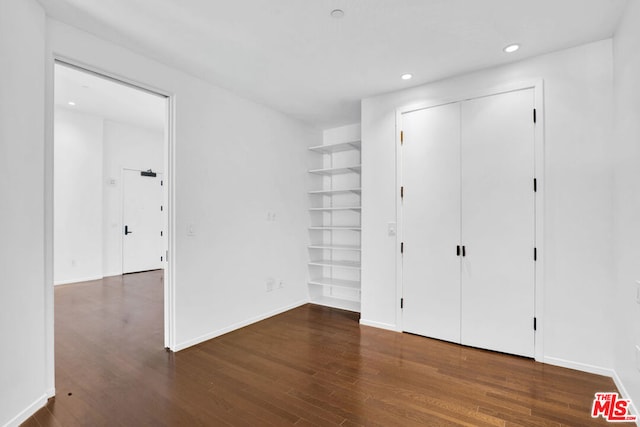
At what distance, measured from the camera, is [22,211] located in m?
1.97

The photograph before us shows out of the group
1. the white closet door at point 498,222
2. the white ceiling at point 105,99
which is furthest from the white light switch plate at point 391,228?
the white ceiling at point 105,99

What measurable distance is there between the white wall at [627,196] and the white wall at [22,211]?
3.93 m

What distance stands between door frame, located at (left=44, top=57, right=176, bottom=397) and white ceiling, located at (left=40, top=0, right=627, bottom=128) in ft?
0.97

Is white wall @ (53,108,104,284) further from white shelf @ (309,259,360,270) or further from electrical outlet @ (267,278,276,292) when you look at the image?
white shelf @ (309,259,360,270)

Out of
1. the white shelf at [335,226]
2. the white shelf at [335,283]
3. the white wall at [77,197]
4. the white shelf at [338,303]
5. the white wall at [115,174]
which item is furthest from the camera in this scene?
the white wall at [115,174]

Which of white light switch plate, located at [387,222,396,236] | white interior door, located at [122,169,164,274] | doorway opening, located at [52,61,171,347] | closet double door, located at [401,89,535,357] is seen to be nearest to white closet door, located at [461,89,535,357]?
closet double door, located at [401,89,535,357]

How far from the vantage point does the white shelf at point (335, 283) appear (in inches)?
172

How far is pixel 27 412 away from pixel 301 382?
183 cm

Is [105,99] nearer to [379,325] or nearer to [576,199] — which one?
[379,325]

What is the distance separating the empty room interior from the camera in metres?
2.05

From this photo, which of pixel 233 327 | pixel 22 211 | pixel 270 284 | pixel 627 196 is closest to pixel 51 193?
pixel 22 211

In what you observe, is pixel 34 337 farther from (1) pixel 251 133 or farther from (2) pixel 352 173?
(2) pixel 352 173

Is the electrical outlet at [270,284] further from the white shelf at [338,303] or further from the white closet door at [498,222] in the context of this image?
the white closet door at [498,222]

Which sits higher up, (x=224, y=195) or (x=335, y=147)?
(x=335, y=147)
